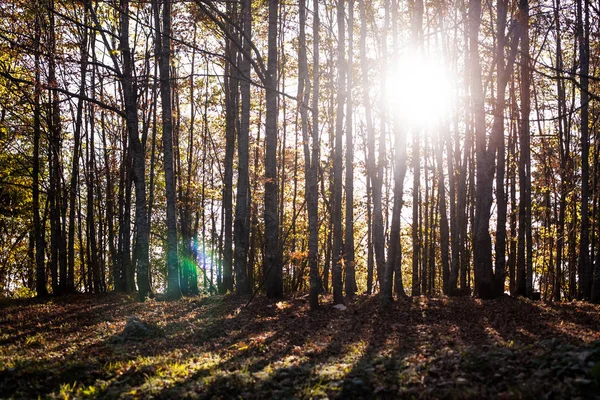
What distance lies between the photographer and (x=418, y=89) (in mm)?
14453

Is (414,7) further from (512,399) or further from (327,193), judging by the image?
(327,193)

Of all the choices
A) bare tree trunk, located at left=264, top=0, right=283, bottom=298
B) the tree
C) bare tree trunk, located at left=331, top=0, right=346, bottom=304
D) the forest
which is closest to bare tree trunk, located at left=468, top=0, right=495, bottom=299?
the forest

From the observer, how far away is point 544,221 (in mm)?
27656

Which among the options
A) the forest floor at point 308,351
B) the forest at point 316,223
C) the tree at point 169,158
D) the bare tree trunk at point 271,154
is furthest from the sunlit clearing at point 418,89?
the tree at point 169,158

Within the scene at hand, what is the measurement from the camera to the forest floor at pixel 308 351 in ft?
18.0

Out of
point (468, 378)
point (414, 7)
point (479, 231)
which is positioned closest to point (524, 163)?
point (479, 231)

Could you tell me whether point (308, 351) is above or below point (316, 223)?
below

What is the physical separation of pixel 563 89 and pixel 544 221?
9169 mm

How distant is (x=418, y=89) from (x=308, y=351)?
952 centimetres

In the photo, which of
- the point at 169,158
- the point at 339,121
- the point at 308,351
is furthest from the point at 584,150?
the point at 169,158

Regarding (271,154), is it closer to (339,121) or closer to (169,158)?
(339,121)

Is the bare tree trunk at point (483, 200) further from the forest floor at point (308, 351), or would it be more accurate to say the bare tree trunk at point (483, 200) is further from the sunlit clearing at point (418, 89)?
the sunlit clearing at point (418, 89)

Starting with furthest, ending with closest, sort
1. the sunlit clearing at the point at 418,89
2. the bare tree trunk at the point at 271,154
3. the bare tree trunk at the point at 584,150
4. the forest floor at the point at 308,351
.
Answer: the bare tree trunk at the point at 584,150 < the bare tree trunk at the point at 271,154 < the sunlit clearing at the point at 418,89 < the forest floor at the point at 308,351

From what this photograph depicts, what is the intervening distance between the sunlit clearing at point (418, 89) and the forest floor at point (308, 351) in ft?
18.2
